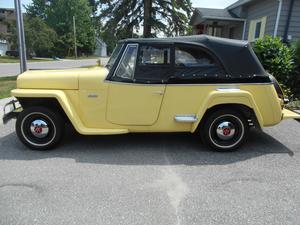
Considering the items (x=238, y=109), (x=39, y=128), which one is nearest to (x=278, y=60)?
(x=238, y=109)

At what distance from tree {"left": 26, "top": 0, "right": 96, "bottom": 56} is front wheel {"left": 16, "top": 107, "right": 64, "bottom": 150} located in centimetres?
4839

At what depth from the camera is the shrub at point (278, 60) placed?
7.71m

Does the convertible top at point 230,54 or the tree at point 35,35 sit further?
the tree at point 35,35

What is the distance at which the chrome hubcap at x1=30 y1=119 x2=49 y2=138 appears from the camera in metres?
4.11

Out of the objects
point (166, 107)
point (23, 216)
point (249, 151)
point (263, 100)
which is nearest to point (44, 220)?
point (23, 216)

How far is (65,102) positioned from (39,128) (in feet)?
2.10

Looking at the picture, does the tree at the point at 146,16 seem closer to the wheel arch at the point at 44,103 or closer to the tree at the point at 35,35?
the wheel arch at the point at 44,103

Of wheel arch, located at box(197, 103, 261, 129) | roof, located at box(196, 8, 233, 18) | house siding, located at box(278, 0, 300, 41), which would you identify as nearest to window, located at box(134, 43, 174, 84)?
wheel arch, located at box(197, 103, 261, 129)

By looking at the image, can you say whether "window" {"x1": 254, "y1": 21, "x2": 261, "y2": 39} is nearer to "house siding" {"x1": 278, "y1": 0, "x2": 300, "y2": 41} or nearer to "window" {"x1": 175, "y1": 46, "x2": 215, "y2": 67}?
"house siding" {"x1": 278, "y1": 0, "x2": 300, "y2": 41}

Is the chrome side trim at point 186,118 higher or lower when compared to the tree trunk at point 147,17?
lower

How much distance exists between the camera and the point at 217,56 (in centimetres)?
410

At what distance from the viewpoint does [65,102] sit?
12.9 ft

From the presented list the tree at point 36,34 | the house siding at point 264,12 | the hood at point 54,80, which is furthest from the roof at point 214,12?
the tree at point 36,34

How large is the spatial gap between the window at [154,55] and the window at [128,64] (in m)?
0.13
